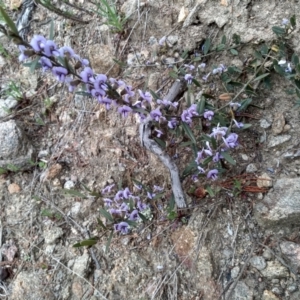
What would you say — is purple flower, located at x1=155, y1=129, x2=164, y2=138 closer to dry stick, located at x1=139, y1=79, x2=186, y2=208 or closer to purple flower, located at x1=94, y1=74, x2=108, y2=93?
dry stick, located at x1=139, y1=79, x2=186, y2=208

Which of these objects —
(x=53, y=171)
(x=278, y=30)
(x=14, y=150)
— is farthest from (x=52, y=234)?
(x=278, y=30)

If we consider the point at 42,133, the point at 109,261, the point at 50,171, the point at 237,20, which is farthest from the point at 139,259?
the point at 237,20

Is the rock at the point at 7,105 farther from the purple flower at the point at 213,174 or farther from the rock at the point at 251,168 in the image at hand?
the rock at the point at 251,168

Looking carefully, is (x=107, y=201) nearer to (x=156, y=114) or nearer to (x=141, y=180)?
(x=141, y=180)

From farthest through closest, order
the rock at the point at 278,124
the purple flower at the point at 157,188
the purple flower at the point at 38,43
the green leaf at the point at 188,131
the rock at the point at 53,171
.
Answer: the rock at the point at 53,171
the purple flower at the point at 157,188
the rock at the point at 278,124
the green leaf at the point at 188,131
the purple flower at the point at 38,43

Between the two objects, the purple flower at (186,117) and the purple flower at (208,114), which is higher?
the purple flower at (186,117)

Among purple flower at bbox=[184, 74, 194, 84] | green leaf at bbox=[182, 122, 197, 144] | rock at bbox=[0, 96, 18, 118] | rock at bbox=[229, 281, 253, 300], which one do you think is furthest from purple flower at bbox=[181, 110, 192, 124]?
rock at bbox=[0, 96, 18, 118]

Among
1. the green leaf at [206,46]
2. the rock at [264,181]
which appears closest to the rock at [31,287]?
the rock at [264,181]
